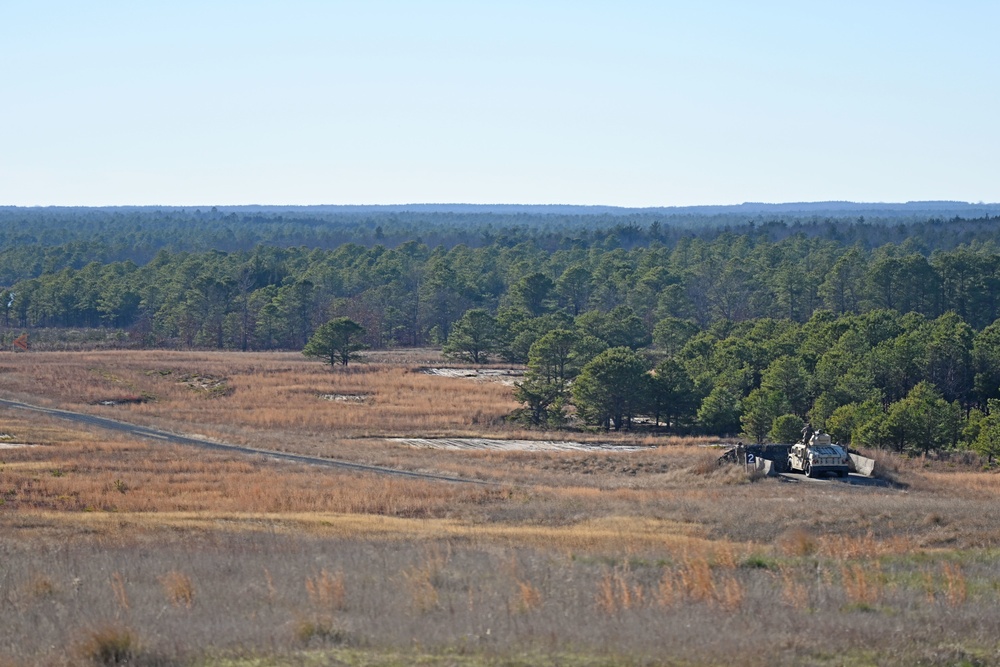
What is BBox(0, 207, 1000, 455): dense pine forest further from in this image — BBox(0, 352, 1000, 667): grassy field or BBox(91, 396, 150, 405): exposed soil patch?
BBox(91, 396, 150, 405): exposed soil patch

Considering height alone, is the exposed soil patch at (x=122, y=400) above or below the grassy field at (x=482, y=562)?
below

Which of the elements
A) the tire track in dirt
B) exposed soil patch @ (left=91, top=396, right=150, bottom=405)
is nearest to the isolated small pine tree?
exposed soil patch @ (left=91, top=396, right=150, bottom=405)

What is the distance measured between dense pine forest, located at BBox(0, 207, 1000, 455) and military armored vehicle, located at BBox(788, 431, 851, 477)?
525 inches

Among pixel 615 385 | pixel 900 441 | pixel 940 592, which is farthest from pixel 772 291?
pixel 940 592

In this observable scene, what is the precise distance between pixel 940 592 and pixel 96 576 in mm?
12256

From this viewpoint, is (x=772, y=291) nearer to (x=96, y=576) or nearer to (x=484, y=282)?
(x=484, y=282)

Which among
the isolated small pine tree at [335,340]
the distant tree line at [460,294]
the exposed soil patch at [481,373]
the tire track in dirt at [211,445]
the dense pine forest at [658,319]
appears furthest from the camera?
the distant tree line at [460,294]

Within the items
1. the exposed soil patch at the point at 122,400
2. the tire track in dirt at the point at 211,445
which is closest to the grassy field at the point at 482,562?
the tire track in dirt at the point at 211,445

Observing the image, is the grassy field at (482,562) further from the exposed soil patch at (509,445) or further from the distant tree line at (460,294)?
the distant tree line at (460,294)

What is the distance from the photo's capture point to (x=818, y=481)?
40219 millimetres

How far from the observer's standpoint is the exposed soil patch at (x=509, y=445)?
60.6 meters

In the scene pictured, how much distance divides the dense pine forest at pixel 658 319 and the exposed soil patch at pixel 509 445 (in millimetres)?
6073

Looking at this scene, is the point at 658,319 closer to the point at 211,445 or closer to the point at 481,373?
the point at 481,373

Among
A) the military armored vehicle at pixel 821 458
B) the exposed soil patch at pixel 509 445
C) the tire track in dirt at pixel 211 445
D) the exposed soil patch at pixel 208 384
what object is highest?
the military armored vehicle at pixel 821 458
